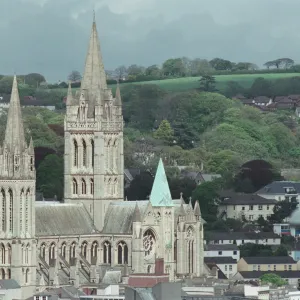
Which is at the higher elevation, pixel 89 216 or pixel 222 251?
pixel 89 216

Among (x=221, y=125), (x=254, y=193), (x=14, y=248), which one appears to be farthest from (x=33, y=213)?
(x=221, y=125)

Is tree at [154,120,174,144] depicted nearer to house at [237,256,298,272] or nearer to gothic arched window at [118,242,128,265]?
house at [237,256,298,272]

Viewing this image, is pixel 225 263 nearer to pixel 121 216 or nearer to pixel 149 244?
pixel 121 216

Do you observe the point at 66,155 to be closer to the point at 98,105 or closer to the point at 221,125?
the point at 98,105

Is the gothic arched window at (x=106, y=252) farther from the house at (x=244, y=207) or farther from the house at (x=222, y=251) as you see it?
the house at (x=244, y=207)

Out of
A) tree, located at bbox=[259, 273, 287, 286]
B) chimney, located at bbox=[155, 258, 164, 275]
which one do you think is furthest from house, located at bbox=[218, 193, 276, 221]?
chimney, located at bbox=[155, 258, 164, 275]

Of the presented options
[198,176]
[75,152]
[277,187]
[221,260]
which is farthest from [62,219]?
[198,176]
